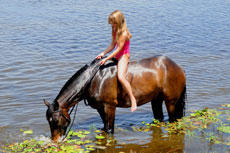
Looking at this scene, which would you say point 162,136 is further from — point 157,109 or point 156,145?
point 157,109

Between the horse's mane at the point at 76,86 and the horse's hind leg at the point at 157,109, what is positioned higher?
the horse's mane at the point at 76,86

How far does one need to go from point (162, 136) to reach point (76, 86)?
1.93 meters

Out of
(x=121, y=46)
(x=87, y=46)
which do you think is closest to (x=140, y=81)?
(x=121, y=46)

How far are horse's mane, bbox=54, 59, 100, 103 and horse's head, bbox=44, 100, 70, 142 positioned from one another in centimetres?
18

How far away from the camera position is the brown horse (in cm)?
652

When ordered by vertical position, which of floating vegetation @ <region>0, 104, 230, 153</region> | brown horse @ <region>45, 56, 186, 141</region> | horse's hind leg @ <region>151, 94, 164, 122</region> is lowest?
floating vegetation @ <region>0, 104, 230, 153</region>

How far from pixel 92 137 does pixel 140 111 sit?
186cm

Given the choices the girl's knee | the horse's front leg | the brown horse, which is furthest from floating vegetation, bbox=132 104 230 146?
the girl's knee

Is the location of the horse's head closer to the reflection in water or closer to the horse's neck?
the horse's neck

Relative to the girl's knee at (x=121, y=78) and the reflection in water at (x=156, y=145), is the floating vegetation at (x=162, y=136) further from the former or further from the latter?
the girl's knee at (x=121, y=78)

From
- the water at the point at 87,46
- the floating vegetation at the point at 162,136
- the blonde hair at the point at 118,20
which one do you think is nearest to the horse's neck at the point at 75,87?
the floating vegetation at the point at 162,136

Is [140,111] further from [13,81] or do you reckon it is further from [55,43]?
[55,43]

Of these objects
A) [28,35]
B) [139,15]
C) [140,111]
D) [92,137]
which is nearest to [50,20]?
[28,35]

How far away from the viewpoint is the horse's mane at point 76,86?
21.6ft
